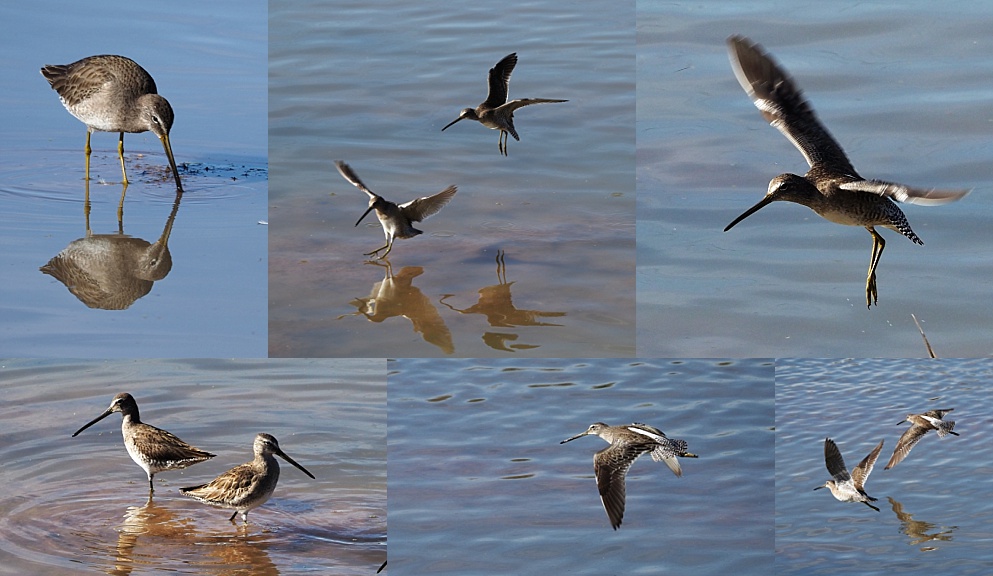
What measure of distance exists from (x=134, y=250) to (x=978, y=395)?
451cm

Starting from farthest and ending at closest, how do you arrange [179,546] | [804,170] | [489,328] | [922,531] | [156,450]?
[804,170], [922,531], [156,450], [489,328], [179,546]

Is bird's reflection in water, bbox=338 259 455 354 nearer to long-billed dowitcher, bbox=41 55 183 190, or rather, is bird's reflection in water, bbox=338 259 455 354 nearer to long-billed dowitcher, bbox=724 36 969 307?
long-billed dowitcher, bbox=724 36 969 307

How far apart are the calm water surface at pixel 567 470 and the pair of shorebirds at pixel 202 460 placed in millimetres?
626

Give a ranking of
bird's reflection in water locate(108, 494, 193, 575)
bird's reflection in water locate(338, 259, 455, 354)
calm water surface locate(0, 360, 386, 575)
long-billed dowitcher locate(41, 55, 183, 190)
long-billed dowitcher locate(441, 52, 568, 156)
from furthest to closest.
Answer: long-billed dowitcher locate(441, 52, 568, 156) < long-billed dowitcher locate(41, 55, 183, 190) < bird's reflection in water locate(338, 259, 455, 354) < calm water surface locate(0, 360, 386, 575) < bird's reflection in water locate(108, 494, 193, 575)

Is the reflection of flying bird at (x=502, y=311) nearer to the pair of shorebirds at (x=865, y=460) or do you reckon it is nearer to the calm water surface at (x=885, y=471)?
the calm water surface at (x=885, y=471)

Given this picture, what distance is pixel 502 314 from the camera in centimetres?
506

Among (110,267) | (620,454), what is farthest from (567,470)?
(110,267)

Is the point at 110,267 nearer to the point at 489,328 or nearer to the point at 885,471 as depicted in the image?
the point at 489,328

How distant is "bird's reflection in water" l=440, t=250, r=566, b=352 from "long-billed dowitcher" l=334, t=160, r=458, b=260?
0.53m

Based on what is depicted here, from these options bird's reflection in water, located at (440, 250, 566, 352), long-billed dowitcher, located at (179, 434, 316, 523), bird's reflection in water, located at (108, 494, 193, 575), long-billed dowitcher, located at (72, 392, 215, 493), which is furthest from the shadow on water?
bird's reflection in water, located at (108, 494, 193, 575)

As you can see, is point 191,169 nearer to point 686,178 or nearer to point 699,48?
point 686,178

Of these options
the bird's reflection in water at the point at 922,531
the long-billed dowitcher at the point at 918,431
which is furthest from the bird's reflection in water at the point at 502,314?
the bird's reflection in water at the point at 922,531

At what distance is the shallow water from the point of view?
16.4 ft

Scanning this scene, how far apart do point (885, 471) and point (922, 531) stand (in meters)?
0.44
